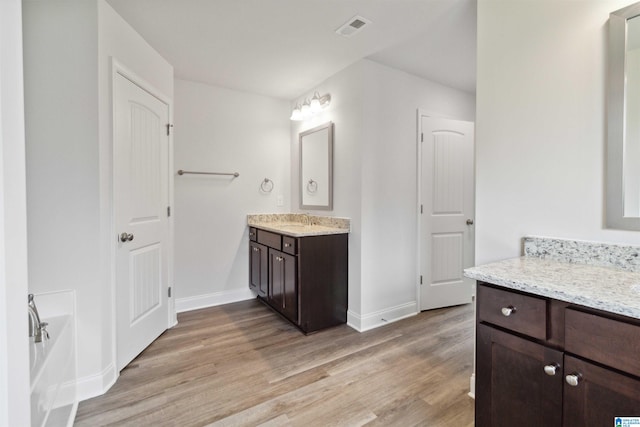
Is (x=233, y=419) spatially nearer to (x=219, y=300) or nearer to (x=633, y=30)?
(x=219, y=300)

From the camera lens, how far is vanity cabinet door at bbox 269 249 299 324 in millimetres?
2508

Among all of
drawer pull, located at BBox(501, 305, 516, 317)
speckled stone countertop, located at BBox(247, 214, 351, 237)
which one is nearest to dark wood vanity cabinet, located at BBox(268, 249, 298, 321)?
speckled stone countertop, located at BBox(247, 214, 351, 237)

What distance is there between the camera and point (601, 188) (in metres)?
1.27

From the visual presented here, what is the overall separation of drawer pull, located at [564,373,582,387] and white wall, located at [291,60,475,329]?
5.67 feet

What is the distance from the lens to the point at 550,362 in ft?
3.10

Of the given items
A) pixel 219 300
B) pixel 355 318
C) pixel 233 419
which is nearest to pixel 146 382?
pixel 233 419

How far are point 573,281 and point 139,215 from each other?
245 centimetres

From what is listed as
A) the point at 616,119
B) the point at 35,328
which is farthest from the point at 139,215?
the point at 616,119

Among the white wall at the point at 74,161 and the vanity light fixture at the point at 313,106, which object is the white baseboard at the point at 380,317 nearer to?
the white wall at the point at 74,161

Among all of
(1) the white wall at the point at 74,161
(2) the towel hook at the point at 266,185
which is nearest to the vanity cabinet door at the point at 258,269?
(2) the towel hook at the point at 266,185

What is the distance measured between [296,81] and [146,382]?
2740 millimetres

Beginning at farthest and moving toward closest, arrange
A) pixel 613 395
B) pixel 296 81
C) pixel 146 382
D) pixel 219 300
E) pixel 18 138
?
pixel 219 300
pixel 296 81
pixel 146 382
pixel 613 395
pixel 18 138

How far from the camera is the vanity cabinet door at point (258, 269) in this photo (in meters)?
2.99

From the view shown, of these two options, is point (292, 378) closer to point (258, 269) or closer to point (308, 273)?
point (308, 273)
